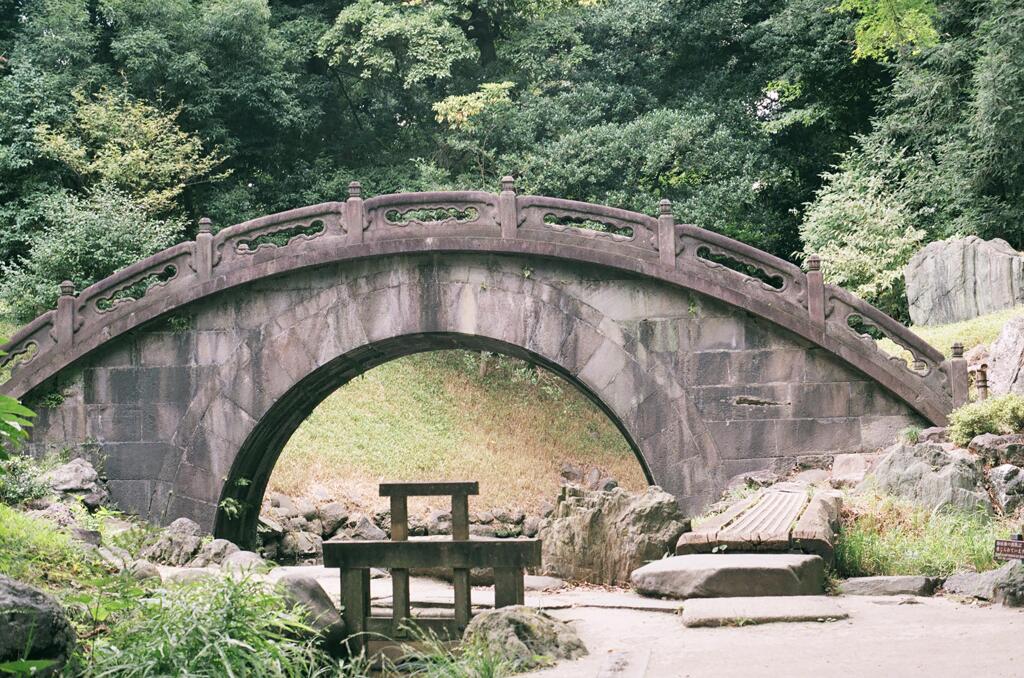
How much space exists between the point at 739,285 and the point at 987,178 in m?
8.06

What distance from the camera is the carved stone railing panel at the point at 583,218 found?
47.1 feet

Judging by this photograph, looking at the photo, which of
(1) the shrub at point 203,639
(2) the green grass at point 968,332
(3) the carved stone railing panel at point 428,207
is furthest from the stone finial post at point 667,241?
(1) the shrub at point 203,639

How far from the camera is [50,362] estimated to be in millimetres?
15242

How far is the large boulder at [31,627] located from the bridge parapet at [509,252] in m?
9.87

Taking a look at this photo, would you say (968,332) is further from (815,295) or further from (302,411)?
(302,411)

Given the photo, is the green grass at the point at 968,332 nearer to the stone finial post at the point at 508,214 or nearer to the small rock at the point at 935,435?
the small rock at the point at 935,435

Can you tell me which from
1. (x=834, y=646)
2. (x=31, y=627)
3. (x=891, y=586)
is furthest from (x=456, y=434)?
(x=31, y=627)

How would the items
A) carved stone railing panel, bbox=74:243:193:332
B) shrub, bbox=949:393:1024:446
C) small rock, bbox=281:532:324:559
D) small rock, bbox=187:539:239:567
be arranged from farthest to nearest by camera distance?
small rock, bbox=281:532:324:559 < carved stone railing panel, bbox=74:243:193:332 < small rock, bbox=187:539:239:567 < shrub, bbox=949:393:1024:446

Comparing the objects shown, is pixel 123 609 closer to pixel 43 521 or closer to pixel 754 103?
pixel 43 521

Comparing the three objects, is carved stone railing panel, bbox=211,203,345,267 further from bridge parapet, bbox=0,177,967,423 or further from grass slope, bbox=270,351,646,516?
grass slope, bbox=270,351,646,516

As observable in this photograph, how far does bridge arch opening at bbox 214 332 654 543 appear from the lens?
49.3 feet

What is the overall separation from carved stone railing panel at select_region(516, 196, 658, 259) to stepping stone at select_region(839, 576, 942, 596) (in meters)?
6.79

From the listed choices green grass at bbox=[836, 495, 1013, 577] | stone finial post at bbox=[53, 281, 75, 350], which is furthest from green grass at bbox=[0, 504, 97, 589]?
stone finial post at bbox=[53, 281, 75, 350]

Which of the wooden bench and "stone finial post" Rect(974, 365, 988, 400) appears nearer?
the wooden bench
